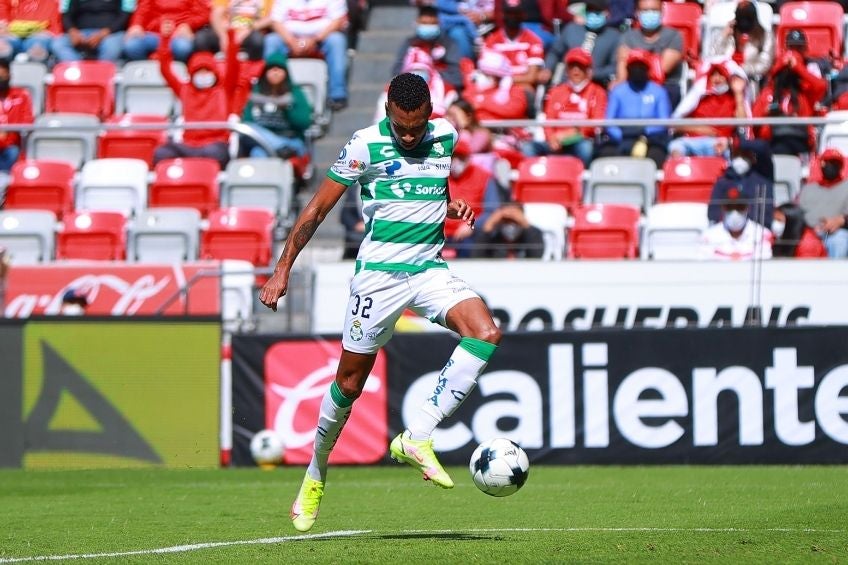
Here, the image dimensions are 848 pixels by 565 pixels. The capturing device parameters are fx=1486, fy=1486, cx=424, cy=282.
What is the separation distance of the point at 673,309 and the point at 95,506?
651 centimetres

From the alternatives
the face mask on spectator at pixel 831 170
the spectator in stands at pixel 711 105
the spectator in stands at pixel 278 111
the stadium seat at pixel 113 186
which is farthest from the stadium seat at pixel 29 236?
the face mask on spectator at pixel 831 170

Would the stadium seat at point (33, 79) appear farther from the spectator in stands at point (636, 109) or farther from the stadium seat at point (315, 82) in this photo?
the spectator in stands at point (636, 109)

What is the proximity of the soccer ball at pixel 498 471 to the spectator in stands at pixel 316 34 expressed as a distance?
1179cm

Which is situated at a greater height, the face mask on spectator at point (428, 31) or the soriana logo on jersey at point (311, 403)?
the face mask on spectator at point (428, 31)

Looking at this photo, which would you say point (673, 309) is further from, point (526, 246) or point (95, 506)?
point (95, 506)

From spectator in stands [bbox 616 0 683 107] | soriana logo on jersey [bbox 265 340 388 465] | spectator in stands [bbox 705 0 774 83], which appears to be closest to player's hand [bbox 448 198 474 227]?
soriana logo on jersey [bbox 265 340 388 465]

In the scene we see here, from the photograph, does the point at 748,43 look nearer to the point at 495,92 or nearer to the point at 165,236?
the point at 495,92

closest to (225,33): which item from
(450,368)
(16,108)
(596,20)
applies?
(16,108)

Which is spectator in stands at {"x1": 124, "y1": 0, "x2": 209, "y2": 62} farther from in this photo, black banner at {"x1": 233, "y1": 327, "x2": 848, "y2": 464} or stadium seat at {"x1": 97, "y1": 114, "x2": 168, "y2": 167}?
black banner at {"x1": 233, "y1": 327, "x2": 848, "y2": 464}

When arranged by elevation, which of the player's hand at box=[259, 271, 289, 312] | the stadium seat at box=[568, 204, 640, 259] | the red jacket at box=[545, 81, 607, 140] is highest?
the player's hand at box=[259, 271, 289, 312]

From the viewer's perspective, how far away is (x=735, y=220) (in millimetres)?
14992

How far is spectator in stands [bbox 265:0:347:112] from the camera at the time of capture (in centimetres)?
1930

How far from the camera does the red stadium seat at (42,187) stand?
58.7ft

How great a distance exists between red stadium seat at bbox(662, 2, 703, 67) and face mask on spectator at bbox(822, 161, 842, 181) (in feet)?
11.8
